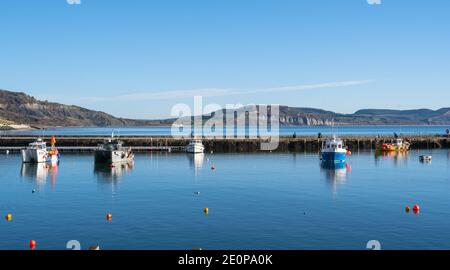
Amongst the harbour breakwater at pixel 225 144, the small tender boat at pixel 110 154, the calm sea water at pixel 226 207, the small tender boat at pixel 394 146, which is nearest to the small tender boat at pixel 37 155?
the calm sea water at pixel 226 207

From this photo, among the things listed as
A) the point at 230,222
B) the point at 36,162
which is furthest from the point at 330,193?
the point at 36,162

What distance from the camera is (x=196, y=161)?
9069 cm

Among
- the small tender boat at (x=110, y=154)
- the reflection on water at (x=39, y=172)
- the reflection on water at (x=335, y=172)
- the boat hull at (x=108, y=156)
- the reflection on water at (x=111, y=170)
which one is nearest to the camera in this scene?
the reflection on water at (x=335, y=172)

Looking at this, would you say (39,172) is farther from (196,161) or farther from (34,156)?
(196,161)

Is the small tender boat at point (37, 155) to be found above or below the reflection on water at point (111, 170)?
above

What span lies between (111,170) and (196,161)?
799 inches

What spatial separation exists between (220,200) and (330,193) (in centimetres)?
1207

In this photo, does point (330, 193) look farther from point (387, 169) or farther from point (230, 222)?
point (387, 169)

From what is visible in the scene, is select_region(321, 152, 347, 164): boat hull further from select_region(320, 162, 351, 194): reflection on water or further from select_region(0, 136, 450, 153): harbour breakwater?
select_region(0, 136, 450, 153): harbour breakwater

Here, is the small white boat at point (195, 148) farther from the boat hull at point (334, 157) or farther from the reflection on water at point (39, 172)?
the boat hull at point (334, 157)

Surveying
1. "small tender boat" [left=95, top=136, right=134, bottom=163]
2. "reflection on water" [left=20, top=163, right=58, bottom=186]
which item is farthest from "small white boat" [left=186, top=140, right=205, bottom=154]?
"reflection on water" [left=20, top=163, right=58, bottom=186]

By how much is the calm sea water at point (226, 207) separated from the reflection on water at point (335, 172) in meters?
0.17

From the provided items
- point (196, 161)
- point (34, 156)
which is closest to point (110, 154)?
point (34, 156)

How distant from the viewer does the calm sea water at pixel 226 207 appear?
3061 cm
